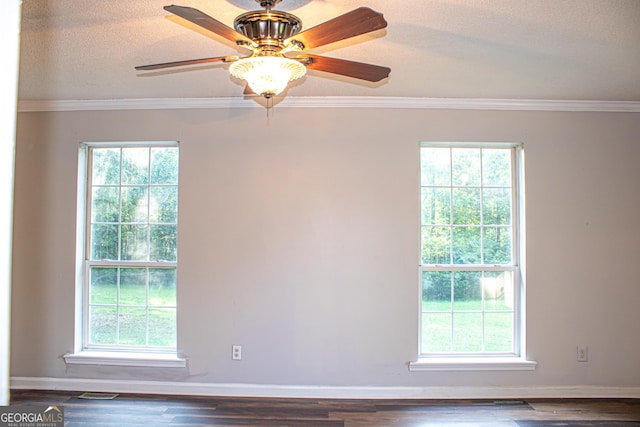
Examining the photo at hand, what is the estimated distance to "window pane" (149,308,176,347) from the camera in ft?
10.5

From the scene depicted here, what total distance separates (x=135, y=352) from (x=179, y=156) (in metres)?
1.68

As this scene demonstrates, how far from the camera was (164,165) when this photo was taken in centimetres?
327

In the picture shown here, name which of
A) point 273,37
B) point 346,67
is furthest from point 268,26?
point 346,67

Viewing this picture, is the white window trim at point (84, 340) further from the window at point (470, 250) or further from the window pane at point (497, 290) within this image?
the window pane at point (497, 290)

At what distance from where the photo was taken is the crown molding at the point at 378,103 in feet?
10.1

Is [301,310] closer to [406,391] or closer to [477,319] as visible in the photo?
[406,391]

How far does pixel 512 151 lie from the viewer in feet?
10.6

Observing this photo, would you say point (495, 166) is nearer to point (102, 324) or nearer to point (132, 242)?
point (132, 242)

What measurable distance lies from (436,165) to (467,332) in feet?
4.67

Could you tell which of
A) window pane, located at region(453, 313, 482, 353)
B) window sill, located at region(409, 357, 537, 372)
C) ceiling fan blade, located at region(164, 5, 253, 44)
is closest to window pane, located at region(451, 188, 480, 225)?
window pane, located at region(453, 313, 482, 353)

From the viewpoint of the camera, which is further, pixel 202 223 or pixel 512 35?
pixel 202 223

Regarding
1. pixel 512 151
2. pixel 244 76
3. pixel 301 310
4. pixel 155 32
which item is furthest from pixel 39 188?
pixel 512 151

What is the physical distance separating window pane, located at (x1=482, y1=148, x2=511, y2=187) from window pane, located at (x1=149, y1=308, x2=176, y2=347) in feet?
9.46

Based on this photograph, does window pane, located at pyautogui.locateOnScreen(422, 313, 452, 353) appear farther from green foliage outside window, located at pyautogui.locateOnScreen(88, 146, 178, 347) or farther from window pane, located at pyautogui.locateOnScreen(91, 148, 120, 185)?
window pane, located at pyautogui.locateOnScreen(91, 148, 120, 185)
